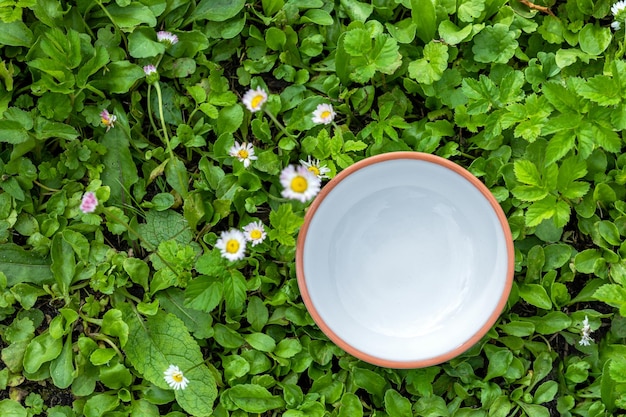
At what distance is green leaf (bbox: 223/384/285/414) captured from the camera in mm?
1734

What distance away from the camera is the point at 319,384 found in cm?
176

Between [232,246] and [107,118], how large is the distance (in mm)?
472

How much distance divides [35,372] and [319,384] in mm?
687

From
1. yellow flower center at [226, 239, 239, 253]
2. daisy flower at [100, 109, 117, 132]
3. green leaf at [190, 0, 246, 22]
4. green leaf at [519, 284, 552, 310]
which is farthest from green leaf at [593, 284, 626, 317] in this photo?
daisy flower at [100, 109, 117, 132]

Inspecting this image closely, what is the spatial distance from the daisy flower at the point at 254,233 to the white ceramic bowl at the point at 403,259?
10 centimetres

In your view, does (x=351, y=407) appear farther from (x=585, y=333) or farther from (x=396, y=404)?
(x=585, y=333)

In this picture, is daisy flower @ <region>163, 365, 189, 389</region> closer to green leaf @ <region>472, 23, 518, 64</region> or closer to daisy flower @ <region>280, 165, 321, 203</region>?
daisy flower @ <region>280, 165, 321, 203</region>

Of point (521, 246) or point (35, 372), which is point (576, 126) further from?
point (35, 372)

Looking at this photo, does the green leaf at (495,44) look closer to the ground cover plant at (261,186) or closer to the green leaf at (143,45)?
the ground cover plant at (261,186)

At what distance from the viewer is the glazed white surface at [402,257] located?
5.57 ft

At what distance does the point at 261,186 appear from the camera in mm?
1798

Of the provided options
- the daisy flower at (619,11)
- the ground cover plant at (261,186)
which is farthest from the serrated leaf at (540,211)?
the daisy flower at (619,11)

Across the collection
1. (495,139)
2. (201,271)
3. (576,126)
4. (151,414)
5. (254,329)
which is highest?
(576,126)

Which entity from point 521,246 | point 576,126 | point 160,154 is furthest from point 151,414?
point 576,126
